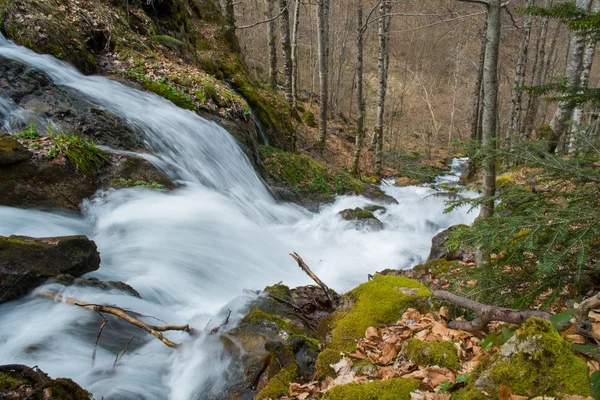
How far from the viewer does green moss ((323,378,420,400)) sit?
7.45ft

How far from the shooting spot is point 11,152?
568cm

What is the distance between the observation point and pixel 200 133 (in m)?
9.34

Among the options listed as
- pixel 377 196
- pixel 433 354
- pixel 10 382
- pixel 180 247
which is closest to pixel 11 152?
pixel 180 247

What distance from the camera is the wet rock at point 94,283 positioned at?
13.6 feet

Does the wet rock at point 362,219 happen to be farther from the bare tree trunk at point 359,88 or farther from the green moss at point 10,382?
the green moss at point 10,382

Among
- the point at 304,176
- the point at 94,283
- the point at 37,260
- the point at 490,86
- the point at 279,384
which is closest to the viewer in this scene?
the point at 279,384

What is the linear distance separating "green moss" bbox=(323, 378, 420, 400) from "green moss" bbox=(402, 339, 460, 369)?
0.32 metres

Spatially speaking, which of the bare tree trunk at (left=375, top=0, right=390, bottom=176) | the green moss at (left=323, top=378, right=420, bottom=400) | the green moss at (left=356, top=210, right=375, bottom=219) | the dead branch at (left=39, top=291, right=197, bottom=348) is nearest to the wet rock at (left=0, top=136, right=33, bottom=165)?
the dead branch at (left=39, top=291, right=197, bottom=348)

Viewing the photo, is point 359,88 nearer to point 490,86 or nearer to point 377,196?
point 377,196

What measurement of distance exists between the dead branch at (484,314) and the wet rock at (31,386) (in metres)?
2.68

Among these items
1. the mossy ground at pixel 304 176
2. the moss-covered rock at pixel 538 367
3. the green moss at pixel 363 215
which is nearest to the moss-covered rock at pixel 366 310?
the moss-covered rock at pixel 538 367

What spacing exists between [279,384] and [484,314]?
5.18ft

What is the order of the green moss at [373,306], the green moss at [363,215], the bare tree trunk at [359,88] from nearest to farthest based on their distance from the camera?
the green moss at [373,306], the green moss at [363,215], the bare tree trunk at [359,88]

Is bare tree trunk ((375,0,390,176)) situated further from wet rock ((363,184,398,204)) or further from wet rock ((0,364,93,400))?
wet rock ((0,364,93,400))
